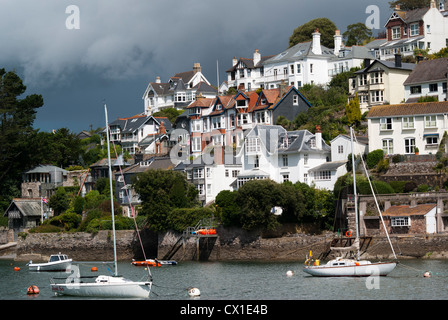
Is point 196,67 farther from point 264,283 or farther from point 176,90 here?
point 264,283

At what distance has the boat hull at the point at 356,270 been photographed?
5778 cm

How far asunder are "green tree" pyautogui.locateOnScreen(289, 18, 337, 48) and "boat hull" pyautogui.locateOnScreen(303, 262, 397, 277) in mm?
73965

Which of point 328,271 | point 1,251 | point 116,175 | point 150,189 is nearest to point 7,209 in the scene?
point 1,251

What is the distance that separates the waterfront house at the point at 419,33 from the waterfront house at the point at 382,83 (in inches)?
399

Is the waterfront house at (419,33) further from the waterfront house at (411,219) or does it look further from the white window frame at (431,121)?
the waterfront house at (411,219)

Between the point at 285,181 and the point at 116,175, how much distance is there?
28.1 metres

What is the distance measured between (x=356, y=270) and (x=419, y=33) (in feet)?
191

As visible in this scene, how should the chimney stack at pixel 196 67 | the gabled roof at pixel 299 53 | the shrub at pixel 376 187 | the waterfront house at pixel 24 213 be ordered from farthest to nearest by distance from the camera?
1. the chimney stack at pixel 196 67
2. the gabled roof at pixel 299 53
3. the waterfront house at pixel 24 213
4. the shrub at pixel 376 187

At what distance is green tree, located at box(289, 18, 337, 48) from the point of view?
419 feet

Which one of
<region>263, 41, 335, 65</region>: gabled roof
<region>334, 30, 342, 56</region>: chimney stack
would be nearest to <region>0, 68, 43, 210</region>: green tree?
<region>263, 41, 335, 65</region>: gabled roof

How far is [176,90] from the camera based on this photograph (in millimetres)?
138625

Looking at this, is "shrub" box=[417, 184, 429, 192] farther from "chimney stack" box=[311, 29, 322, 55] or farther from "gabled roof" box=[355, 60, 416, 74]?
"chimney stack" box=[311, 29, 322, 55]

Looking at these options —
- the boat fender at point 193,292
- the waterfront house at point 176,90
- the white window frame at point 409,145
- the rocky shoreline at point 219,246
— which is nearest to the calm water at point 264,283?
the boat fender at point 193,292

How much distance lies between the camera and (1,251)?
9981 centimetres
